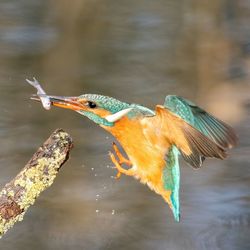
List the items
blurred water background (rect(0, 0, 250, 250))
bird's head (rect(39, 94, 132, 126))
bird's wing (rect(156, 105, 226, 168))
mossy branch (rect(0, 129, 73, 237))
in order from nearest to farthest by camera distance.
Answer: mossy branch (rect(0, 129, 73, 237)), bird's wing (rect(156, 105, 226, 168)), bird's head (rect(39, 94, 132, 126)), blurred water background (rect(0, 0, 250, 250))

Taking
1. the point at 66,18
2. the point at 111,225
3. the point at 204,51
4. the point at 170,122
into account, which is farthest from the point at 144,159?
the point at 66,18

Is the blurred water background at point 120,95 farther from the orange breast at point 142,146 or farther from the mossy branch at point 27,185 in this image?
the mossy branch at point 27,185

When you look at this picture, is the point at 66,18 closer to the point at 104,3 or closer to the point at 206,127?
the point at 104,3

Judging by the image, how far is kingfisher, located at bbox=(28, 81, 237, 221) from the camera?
6.86ft

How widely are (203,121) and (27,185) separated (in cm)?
62

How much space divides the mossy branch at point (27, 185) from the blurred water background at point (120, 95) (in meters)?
2.19

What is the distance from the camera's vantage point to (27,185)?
1.79m

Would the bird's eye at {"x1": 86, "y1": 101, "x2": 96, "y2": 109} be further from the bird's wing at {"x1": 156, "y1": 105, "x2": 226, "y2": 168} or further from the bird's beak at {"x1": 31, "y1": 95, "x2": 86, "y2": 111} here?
the bird's wing at {"x1": 156, "y1": 105, "x2": 226, "y2": 168}

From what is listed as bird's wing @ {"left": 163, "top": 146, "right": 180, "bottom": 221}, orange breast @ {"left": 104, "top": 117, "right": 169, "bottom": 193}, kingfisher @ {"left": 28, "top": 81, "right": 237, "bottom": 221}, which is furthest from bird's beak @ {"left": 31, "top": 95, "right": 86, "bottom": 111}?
bird's wing @ {"left": 163, "top": 146, "right": 180, "bottom": 221}

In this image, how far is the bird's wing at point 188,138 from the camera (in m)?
2.07

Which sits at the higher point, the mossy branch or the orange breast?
the mossy branch

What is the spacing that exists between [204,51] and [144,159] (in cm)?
526

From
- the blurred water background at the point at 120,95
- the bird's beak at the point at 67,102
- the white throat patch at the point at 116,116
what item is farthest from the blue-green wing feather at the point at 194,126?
the blurred water background at the point at 120,95

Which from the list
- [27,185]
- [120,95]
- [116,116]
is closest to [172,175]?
[116,116]
